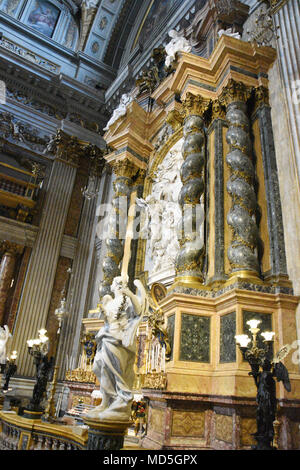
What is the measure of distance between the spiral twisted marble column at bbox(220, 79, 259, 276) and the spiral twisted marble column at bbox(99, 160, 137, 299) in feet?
11.9

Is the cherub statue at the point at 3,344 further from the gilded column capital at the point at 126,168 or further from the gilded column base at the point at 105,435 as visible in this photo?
the gilded column base at the point at 105,435

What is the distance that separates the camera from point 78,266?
1210 centimetres

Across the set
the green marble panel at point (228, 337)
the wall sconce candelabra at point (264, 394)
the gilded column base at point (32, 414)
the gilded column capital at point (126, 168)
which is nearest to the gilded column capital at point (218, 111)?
the gilded column capital at point (126, 168)

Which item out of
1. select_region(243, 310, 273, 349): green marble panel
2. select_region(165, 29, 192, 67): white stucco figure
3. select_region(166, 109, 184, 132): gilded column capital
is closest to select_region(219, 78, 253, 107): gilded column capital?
select_region(166, 109, 184, 132): gilded column capital

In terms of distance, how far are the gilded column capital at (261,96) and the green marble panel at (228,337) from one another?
393 cm

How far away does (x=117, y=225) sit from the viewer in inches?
Answer: 366

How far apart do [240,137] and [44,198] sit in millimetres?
8009

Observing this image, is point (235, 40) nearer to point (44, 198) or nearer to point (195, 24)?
point (195, 24)

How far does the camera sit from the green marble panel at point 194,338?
5074 mm

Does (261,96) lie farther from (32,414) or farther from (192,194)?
(32,414)

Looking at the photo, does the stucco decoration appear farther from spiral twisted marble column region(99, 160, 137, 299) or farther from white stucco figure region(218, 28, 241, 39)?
white stucco figure region(218, 28, 241, 39)

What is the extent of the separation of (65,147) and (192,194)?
810cm

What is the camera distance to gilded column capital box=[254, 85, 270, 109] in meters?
6.60

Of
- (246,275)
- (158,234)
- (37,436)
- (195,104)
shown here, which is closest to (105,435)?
(37,436)
